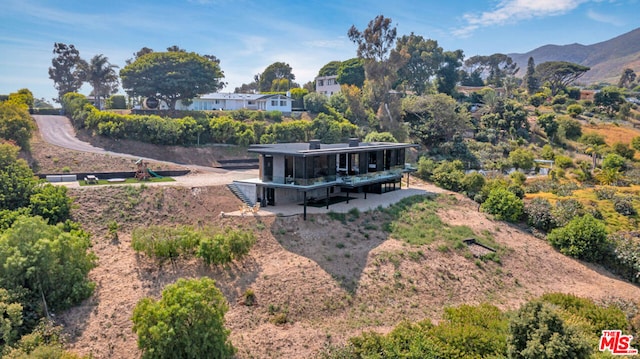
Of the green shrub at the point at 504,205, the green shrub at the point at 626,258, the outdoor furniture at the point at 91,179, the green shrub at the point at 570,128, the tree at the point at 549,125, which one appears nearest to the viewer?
the green shrub at the point at 626,258

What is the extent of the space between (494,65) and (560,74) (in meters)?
20.7

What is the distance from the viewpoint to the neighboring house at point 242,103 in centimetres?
5875

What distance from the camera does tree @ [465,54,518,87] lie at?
101 metres

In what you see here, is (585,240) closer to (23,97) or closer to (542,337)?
(542,337)

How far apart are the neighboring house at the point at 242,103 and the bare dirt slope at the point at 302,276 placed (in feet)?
110

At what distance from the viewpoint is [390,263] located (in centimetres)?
2152

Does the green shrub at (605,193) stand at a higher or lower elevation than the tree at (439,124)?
lower

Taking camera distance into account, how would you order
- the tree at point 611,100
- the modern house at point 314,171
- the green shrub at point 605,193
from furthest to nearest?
the tree at point 611,100 → the green shrub at point 605,193 → the modern house at point 314,171

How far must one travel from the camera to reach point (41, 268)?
16.0 m

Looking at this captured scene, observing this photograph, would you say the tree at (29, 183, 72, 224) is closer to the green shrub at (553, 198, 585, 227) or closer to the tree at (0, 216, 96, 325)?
the tree at (0, 216, 96, 325)

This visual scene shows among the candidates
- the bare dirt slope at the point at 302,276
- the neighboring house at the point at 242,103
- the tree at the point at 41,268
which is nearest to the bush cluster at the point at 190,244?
the bare dirt slope at the point at 302,276

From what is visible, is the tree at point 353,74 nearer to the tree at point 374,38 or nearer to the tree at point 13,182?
the tree at point 374,38

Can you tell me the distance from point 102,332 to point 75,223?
812cm

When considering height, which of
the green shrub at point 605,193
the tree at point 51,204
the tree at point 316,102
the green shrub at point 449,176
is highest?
the tree at point 316,102
